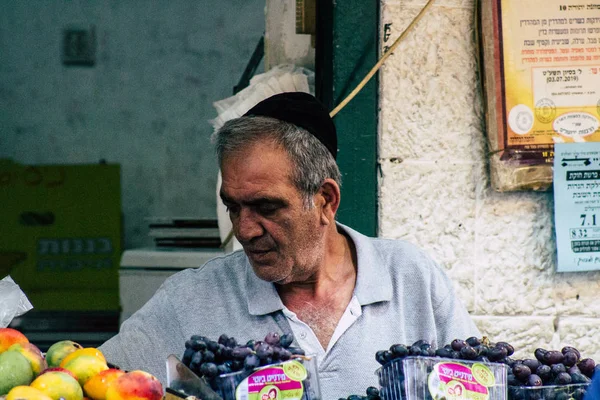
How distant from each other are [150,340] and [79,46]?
4.18 m

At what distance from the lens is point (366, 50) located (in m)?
2.81

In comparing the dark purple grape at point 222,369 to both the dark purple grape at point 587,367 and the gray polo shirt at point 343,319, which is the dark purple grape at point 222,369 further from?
the dark purple grape at point 587,367

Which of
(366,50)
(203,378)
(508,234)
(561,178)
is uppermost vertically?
(366,50)

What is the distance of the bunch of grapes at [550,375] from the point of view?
163 cm

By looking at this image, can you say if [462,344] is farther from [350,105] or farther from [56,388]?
[350,105]

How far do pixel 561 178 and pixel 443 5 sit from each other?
0.72 metres

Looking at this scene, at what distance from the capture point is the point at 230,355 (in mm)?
1608

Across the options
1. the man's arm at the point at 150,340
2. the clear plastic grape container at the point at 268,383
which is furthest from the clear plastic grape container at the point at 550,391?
the man's arm at the point at 150,340

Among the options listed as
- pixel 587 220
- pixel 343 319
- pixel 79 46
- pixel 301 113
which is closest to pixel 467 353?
pixel 343 319

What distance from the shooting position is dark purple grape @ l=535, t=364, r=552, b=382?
5.46 feet

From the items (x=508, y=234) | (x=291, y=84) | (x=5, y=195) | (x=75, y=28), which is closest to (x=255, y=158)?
(x=291, y=84)

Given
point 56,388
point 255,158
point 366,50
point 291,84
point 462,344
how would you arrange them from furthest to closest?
1. point 291,84
2. point 366,50
3. point 255,158
4. point 462,344
5. point 56,388

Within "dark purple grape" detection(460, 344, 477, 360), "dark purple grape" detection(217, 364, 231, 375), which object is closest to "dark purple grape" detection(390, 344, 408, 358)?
"dark purple grape" detection(460, 344, 477, 360)

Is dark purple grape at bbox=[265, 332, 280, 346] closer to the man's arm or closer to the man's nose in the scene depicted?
the man's nose
